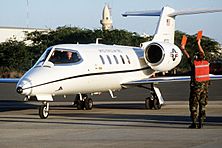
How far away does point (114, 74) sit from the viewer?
24609mm

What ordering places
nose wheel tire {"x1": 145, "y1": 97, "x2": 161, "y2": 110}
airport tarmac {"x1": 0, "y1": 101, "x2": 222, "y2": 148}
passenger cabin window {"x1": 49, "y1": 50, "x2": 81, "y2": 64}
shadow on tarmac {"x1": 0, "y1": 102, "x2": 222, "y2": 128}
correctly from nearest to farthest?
airport tarmac {"x1": 0, "y1": 101, "x2": 222, "y2": 148} < shadow on tarmac {"x1": 0, "y1": 102, "x2": 222, "y2": 128} < passenger cabin window {"x1": 49, "y1": 50, "x2": 81, "y2": 64} < nose wheel tire {"x1": 145, "y1": 97, "x2": 161, "y2": 110}

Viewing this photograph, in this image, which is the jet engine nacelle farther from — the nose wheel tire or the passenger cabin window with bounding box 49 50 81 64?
the passenger cabin window with bounding box 49 50 81 64

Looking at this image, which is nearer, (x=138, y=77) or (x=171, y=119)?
(x=171, y=119)

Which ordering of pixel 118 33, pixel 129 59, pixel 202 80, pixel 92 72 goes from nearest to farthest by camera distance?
pixel 202 80 < pixel 92 72 < pixel 129 59 < pixel 118 33

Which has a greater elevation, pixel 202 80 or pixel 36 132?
pixel 202 80

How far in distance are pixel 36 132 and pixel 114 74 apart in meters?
9.56

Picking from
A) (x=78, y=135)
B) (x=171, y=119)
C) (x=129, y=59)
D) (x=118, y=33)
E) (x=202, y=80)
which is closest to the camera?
(x=78, y=135)

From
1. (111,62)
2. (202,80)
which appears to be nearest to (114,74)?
(111,62)

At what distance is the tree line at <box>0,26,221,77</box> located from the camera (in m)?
80.5

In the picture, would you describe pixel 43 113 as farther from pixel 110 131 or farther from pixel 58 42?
pixel 58 42

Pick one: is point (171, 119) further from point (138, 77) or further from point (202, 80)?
point (138, 77)

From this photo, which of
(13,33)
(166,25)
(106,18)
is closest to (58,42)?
(13,33)

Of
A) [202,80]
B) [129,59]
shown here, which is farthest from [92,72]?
[202,80]

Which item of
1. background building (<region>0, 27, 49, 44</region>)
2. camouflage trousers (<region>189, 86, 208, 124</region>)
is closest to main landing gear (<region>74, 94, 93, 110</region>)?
camouflage trousers (<region>189, 86, 208, 124</region>)
